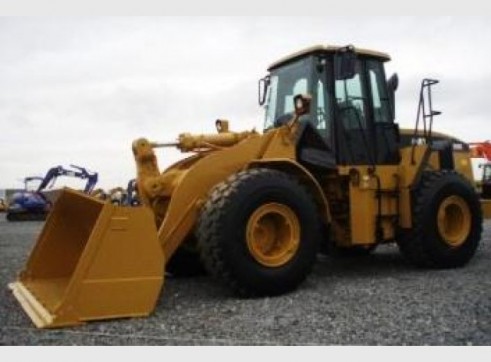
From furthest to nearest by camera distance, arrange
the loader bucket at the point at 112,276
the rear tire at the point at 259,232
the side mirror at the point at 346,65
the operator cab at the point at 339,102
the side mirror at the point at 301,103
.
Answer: the operator cab at the point at 339,102 → the side mirror at the point at 346,65 → the side mirror at the point at 301,103 → the rear tire at the point at 259,232 → the loader bucket at the point at 112,276

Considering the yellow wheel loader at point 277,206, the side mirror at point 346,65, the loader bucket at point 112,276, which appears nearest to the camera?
the loader bucket at point 112,276

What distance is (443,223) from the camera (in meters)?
8.46

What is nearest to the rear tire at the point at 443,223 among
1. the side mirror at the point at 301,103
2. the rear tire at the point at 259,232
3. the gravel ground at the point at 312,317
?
the gravel ground at the point at 312,317

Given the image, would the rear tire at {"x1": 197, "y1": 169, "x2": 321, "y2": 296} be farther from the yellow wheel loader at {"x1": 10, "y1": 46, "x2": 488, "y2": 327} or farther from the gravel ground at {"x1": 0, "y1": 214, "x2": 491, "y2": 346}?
the gravel ground at {"x1": 0, "y1": 214, "x2": 491, "y2": 346}

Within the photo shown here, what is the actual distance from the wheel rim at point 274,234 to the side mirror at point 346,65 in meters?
1.73

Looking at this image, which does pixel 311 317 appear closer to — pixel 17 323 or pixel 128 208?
pixel 128 208

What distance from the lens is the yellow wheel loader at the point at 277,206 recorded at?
5820 mm

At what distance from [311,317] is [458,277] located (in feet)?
8.87

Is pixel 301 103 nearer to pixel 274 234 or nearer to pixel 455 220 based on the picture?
pixel 274 234

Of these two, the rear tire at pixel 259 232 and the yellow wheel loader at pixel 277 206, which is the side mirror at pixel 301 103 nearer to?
the yellow wheel loader at pixel 277 206

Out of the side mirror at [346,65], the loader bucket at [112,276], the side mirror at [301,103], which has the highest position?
the side mirror at [346,65]

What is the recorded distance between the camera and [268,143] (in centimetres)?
721

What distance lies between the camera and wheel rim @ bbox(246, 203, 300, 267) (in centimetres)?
662

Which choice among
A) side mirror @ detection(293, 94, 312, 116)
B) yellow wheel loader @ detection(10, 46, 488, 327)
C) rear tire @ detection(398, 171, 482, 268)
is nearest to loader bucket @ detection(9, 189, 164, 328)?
yellow wheel loader @ detection(10, 46, 488, 327)
